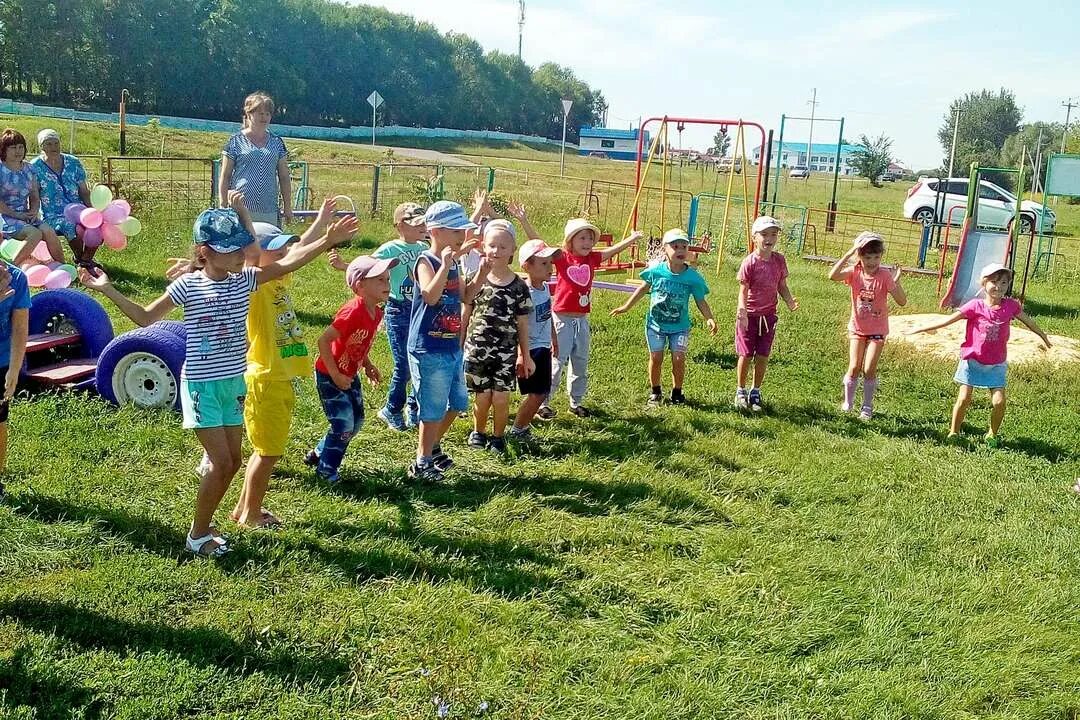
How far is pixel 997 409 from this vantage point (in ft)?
24.0

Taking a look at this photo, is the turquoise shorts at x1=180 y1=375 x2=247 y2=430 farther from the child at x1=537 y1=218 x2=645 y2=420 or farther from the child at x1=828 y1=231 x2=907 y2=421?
the child at x1=828 y1=231 x2=907 y2=421

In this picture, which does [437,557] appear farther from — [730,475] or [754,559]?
[730,475]

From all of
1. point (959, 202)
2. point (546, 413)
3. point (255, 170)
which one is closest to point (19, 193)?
point (255, 170)

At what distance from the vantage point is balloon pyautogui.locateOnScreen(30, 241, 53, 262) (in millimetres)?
7468

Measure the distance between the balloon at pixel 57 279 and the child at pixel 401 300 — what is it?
2172mm

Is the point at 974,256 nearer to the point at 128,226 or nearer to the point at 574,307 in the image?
the point at 574,307

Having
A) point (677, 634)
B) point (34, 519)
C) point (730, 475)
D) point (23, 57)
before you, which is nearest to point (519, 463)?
point (730, 475)

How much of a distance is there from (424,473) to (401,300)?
1325 millimetres

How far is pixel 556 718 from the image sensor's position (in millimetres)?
3473

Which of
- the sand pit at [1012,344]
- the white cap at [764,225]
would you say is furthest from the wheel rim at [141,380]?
the sand pit at [1012,344]

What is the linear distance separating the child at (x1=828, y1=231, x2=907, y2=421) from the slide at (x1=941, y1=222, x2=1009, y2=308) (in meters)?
6.66

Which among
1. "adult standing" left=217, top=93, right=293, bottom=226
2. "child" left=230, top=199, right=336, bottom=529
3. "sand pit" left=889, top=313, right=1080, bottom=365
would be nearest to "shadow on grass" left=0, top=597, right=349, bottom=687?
"child" left=230, top=199, right=336, bottom=529

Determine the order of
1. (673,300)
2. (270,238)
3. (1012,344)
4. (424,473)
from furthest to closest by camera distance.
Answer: (1012,344) < (673,300) < (424,473) < (270,238)

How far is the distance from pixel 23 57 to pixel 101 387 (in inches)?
2410
